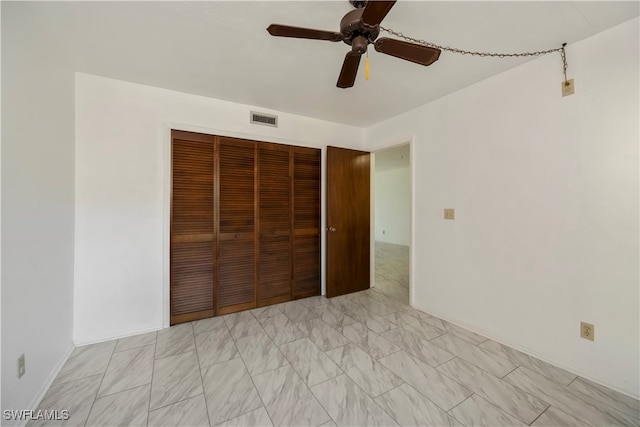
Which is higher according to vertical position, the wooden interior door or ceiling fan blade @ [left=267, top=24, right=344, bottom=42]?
ceiling fan blade @ [left=267, top=24, right=344, bottom=42]

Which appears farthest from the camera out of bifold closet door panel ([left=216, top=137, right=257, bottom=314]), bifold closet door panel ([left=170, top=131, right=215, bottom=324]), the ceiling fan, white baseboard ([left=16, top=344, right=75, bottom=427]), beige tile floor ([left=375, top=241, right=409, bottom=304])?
beige tile floor ([left=375, top=241, right=409, bottom=304])

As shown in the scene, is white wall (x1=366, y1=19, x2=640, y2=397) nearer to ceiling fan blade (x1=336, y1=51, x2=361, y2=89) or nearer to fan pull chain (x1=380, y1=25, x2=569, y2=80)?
fan pull chain (x1=380, y1=25, x2=569, y2=80)

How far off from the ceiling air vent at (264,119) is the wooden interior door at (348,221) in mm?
777

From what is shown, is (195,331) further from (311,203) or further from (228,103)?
(228,103)

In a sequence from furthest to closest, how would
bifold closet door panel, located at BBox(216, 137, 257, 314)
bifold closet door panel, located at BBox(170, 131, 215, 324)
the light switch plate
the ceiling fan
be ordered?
bifold closet door panel, located at BBox(216, 137, 257, 314) < bifold closet door panel, located at BBox(170, 131, 215, 324) < the light switch plate < the ceiling fan

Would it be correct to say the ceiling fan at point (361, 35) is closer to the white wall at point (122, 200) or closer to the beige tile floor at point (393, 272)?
the white wall at point (122, 200)

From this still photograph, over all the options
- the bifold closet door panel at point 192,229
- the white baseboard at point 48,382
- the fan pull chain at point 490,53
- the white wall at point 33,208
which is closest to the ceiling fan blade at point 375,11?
the fan pull chain at point 490,53

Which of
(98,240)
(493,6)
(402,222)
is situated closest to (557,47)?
(493,6)

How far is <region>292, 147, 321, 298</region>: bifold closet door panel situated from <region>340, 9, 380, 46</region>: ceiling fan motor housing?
196 cm

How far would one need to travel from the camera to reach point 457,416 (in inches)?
57.2

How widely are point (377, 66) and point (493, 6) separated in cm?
83

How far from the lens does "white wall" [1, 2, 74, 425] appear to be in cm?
132

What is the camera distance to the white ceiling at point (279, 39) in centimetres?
151

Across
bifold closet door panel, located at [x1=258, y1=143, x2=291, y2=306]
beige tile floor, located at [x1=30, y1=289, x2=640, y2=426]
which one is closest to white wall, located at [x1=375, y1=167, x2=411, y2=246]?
bifold closet door panel, located at [x1=258, y1=143, x2=291, y2=306]
